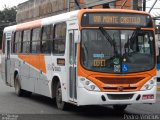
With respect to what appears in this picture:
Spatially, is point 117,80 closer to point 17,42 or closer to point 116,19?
point 116,19

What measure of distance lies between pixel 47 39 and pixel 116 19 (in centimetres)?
333

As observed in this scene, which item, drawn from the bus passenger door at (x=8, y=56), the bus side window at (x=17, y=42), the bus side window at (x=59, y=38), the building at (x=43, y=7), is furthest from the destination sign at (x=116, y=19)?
the building at (x=43, y=7)

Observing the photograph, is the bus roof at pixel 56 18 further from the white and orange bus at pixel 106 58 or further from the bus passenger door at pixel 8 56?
the bus passenger door at pixel 8 56

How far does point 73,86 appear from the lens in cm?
1346

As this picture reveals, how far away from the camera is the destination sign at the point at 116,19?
13.2 m

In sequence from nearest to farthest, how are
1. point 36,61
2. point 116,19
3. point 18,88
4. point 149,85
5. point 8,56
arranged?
point 149,85 → point 116,19 → point 36,61 → point 18,88 → point 8,56

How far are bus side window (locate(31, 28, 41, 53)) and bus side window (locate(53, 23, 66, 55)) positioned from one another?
1.85m

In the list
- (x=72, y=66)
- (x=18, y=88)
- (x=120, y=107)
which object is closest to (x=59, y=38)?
(x=72, y=66)

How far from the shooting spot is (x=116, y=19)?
13.3 m

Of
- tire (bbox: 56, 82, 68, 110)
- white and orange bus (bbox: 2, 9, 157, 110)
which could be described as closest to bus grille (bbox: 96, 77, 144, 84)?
white and orange bus (bbox: 2, 9, 157, 110)

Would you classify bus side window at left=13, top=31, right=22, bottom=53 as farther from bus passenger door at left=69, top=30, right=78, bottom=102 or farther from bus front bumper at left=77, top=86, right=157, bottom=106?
bus front bumper at left=77, top=86, right=157, bottom=106

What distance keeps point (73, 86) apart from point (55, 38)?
7.41 ft

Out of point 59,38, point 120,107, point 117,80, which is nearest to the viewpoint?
point 117,80

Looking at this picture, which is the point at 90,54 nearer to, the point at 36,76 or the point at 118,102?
the point at 118,102
